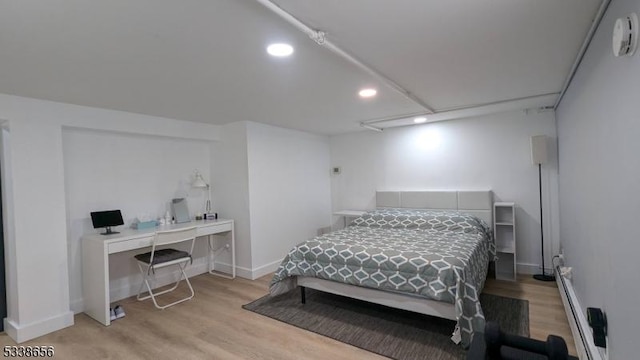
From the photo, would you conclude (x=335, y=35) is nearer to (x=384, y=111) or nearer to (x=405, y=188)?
(x=384, y=111)

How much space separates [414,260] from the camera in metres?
2.60

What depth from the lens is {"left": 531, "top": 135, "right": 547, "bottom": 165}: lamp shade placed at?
3639 mm

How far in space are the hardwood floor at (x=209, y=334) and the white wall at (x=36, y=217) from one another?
0.69 ft

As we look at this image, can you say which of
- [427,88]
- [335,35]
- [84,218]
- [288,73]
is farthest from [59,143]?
[427,88]

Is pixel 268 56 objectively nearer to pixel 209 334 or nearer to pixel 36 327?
pixel 209 334

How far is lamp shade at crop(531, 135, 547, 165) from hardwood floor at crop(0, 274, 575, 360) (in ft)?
4.95

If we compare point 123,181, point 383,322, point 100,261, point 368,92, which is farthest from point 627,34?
point 123,181

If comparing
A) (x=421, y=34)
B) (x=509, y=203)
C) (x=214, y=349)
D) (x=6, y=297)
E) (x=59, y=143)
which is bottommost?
(x=214, y=349)

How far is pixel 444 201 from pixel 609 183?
2.92m

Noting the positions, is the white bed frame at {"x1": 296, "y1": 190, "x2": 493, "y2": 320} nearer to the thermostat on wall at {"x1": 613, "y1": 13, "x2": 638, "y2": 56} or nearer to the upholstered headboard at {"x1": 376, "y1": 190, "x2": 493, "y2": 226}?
the upholstered headboard at {"x1": 376, "y1": 190, "x2": 493, "y2": 226}

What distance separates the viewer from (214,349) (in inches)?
97.0

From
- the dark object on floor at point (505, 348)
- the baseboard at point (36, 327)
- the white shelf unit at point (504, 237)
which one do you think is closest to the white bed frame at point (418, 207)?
the white shelf unit at point (504, 237)

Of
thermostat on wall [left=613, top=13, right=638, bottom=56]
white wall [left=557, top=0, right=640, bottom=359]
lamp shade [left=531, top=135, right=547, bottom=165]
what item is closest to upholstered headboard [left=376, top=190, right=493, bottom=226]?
lamp shade [left=531, top=135, right=547, bottom=165]

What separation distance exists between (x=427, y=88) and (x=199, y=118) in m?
2.78
